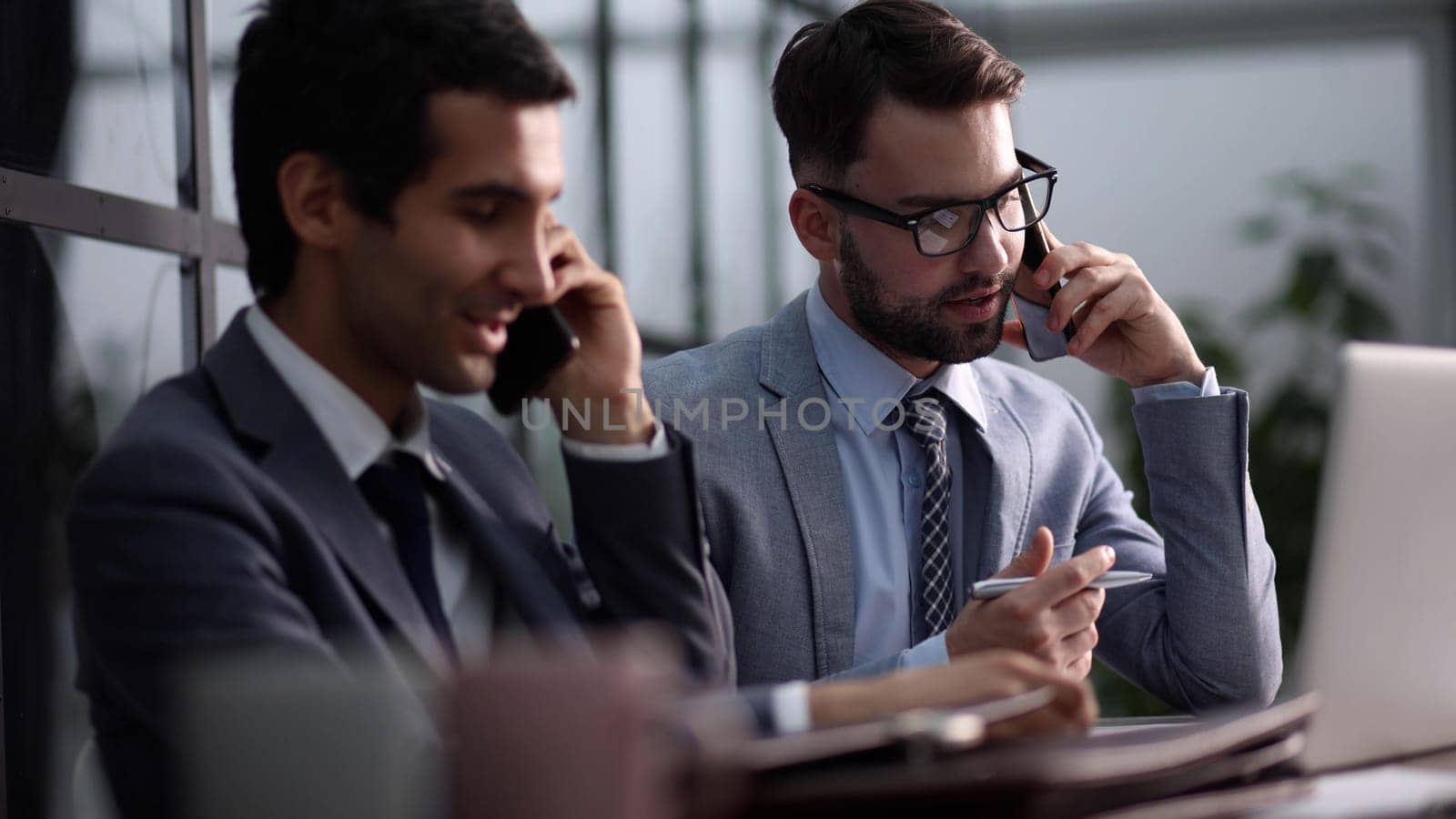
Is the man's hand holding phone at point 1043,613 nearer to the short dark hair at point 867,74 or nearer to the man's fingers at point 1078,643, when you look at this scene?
the man's fingers at point 1078,643

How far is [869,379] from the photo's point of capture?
2174mm

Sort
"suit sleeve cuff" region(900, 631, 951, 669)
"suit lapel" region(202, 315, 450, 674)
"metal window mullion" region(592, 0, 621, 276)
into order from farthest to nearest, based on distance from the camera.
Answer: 1. "metal window mullion" region(592, 0, 621, 276)
2. "suit sleeve cuff" region(900, 631, 951, 669)
3. "suit lapel" region(202, 315, 450, 674)

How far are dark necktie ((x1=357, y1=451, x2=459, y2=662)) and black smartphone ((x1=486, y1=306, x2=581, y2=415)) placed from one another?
182 mm

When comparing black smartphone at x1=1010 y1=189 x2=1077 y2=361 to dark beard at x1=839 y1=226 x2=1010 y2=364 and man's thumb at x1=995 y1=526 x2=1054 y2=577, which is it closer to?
dark beard at x1=839 y1=226 x2=1010 y2=364

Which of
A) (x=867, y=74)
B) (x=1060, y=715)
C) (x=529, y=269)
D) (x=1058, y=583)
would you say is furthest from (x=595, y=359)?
(x=867, y=74)

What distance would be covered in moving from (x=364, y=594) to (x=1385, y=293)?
6544 millimetres

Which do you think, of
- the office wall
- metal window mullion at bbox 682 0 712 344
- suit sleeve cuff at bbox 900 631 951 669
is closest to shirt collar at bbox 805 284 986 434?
suit sleeve cuff at bbox 900 631 951 669

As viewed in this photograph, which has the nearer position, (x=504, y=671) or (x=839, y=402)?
(x=504, y=671)

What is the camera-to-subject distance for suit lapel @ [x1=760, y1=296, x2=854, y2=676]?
200 centimetres

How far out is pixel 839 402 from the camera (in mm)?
2152

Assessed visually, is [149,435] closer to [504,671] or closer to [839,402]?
[504,671]

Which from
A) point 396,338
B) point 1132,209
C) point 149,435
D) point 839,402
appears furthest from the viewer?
point 1132,209

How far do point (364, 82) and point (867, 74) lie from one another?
1.00 m

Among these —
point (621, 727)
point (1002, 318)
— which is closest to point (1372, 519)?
point (1002, 318)
